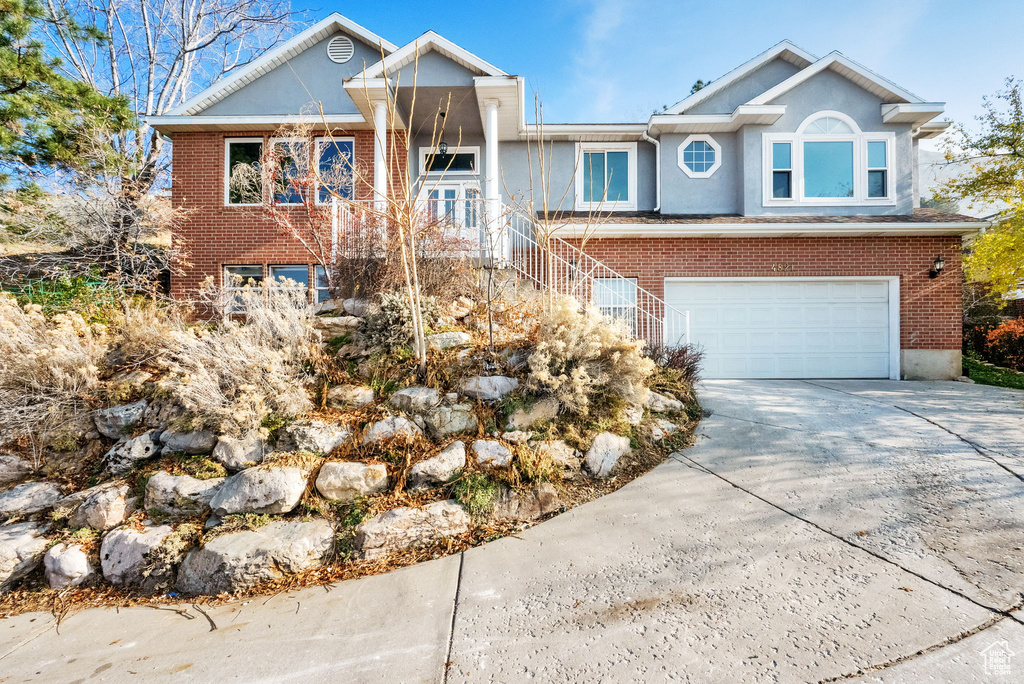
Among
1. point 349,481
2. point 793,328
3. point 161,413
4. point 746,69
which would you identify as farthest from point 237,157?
point 793,328

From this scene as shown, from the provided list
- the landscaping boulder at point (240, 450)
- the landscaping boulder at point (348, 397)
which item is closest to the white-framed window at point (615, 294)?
the landscaping boulder at point (348, 397)

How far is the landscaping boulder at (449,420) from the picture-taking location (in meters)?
4.69

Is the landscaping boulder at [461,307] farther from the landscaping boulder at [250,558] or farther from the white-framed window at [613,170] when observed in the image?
the white-framed window at [613,170]

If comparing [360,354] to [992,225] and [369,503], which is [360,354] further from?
[992,225]

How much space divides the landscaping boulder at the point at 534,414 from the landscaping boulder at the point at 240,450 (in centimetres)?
222

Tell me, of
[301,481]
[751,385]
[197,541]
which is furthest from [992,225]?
[197,541]

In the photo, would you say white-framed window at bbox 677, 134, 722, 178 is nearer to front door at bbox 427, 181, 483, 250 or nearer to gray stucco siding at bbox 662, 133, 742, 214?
gray stucco siding at bbox 662, 133, 742, 214

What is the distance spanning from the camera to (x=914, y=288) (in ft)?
33.4

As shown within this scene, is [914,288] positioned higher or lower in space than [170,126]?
lower

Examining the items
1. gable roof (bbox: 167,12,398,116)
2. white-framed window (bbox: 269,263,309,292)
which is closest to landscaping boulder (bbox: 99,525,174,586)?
white-framed window (bbox: 269,263,309,292)

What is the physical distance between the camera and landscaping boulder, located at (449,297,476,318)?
659cm

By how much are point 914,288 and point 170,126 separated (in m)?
16.3

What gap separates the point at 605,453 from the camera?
4.74m

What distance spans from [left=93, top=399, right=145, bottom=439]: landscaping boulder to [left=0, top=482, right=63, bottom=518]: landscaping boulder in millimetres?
577
